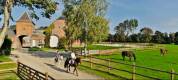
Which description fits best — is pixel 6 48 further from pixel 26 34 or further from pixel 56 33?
pixel 56 33

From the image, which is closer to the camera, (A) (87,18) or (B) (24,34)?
(A) (87,18)

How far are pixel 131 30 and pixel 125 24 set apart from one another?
5.82m

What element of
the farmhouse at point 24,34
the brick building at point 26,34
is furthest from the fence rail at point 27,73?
the brick building at point 26,34

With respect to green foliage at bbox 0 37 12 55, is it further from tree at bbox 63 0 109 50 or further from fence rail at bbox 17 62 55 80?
fence rail at bbox 17 62 55 80

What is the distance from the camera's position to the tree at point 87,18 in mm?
52688

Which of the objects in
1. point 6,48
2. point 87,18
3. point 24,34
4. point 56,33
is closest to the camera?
point 87,18

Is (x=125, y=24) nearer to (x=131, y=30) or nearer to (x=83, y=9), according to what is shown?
(x=131, y=30)

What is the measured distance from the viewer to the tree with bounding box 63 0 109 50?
52688 millimetres

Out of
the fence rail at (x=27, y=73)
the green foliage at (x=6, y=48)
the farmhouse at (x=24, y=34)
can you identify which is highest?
the farmhouse at (x=24, y=34)

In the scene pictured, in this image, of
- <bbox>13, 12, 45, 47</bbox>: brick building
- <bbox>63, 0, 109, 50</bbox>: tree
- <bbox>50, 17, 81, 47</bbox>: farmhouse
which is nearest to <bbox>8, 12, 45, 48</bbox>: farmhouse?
<bbox>13, 12, 45, 47</bbox>: brick building

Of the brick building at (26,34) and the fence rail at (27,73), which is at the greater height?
the brick building at (26,34)

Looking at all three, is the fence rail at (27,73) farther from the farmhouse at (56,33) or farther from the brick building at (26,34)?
the farmhouse at (56,33)

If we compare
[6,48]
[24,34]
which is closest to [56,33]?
[24,34]

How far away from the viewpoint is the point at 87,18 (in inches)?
2083
